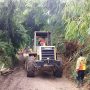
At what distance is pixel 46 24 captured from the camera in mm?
25984

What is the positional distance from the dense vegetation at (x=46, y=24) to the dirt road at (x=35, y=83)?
1.99 m

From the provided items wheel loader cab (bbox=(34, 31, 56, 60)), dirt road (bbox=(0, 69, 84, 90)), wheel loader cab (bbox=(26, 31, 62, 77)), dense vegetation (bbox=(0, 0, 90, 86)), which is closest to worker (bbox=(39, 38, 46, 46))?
wheel loader cab (bbox=(34, 31, 56, 60))

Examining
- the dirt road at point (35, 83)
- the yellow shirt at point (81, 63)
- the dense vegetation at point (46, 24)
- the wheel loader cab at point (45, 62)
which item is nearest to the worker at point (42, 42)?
the wheel loader cab at point (45, 62)

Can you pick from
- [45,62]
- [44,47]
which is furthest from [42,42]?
[45,62]

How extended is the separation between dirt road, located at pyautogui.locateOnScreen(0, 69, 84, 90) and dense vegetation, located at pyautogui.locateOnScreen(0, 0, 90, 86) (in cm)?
199

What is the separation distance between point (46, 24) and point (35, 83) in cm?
1214

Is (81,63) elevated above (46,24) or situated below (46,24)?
below

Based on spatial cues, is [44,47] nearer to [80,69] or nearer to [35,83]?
[35,83]

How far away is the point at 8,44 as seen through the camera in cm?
1995

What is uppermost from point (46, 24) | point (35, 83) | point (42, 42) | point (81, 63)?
point (46, 24)

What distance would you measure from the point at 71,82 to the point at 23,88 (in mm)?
3087

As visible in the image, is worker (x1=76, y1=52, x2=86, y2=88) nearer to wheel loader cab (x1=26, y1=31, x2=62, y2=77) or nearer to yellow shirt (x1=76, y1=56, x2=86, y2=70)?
yellow shirt (x1=76, y1=56, x2=86, y2=70)

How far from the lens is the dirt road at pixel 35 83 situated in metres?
13.6

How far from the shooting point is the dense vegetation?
11.1 meters
